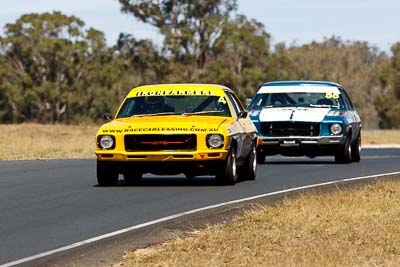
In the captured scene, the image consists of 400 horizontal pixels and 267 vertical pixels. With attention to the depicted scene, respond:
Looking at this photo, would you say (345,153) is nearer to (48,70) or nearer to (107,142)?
(107,142)

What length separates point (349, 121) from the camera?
25.2 m

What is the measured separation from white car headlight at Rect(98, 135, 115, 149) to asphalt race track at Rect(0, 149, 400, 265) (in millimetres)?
634

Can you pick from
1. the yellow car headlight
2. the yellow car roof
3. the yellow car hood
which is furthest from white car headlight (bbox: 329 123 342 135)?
the yellow car headlight

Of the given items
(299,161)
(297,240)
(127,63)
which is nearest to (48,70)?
(127,63)

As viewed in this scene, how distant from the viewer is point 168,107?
1930cm

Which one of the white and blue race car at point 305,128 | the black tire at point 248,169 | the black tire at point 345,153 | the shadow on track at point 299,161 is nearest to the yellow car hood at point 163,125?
the black tire at point 248,169

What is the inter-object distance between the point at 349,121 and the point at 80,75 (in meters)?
58.7

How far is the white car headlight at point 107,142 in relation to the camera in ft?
59.5

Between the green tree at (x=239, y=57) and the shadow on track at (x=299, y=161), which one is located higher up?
the green tree at (x=239, y=57)

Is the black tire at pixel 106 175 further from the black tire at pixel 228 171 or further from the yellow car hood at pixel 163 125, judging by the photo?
the black tire at pixel 228 171

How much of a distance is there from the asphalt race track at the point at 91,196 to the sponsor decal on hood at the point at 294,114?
0.96m

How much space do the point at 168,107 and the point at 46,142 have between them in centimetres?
2618

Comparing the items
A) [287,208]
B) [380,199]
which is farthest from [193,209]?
[380,199]

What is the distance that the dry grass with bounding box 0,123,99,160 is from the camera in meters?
33.3
